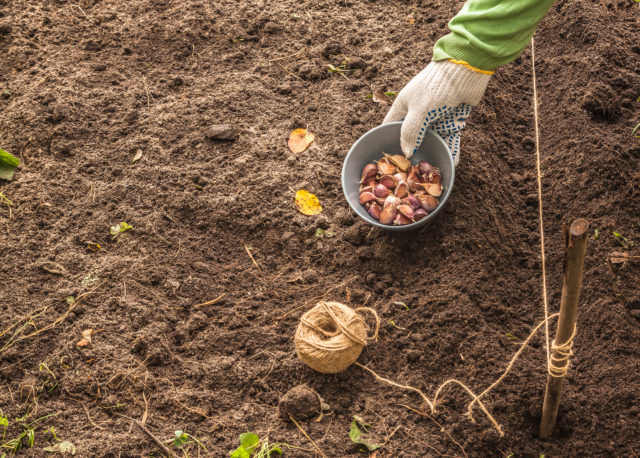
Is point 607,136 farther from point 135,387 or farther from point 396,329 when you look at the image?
point 135,387

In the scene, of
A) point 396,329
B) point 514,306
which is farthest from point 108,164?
point 514,306

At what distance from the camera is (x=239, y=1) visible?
3852mm

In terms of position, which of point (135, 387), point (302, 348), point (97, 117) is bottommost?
point (135, 387)

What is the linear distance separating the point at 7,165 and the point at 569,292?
9.37 feet

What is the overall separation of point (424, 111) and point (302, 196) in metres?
0.75

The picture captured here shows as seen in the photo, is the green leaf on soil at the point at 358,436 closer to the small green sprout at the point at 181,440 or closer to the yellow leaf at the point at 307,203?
the small green sprout at the point at 181,440

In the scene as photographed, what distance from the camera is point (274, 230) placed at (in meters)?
2.88

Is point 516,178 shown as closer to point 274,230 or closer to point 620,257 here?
point 620,257

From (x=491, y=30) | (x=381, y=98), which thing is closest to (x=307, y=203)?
(x=381, y=98)

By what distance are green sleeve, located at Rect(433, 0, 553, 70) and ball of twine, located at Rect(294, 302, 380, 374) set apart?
1178 millimetres

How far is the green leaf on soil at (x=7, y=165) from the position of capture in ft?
10.1

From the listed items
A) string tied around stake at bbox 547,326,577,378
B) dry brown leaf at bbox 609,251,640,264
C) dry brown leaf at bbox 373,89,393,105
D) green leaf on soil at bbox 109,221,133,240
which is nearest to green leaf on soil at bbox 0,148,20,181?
green leaf on soil at bbox 109,221,133,240

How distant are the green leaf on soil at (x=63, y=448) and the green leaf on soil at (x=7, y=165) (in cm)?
155

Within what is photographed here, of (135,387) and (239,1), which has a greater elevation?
(239,1)
